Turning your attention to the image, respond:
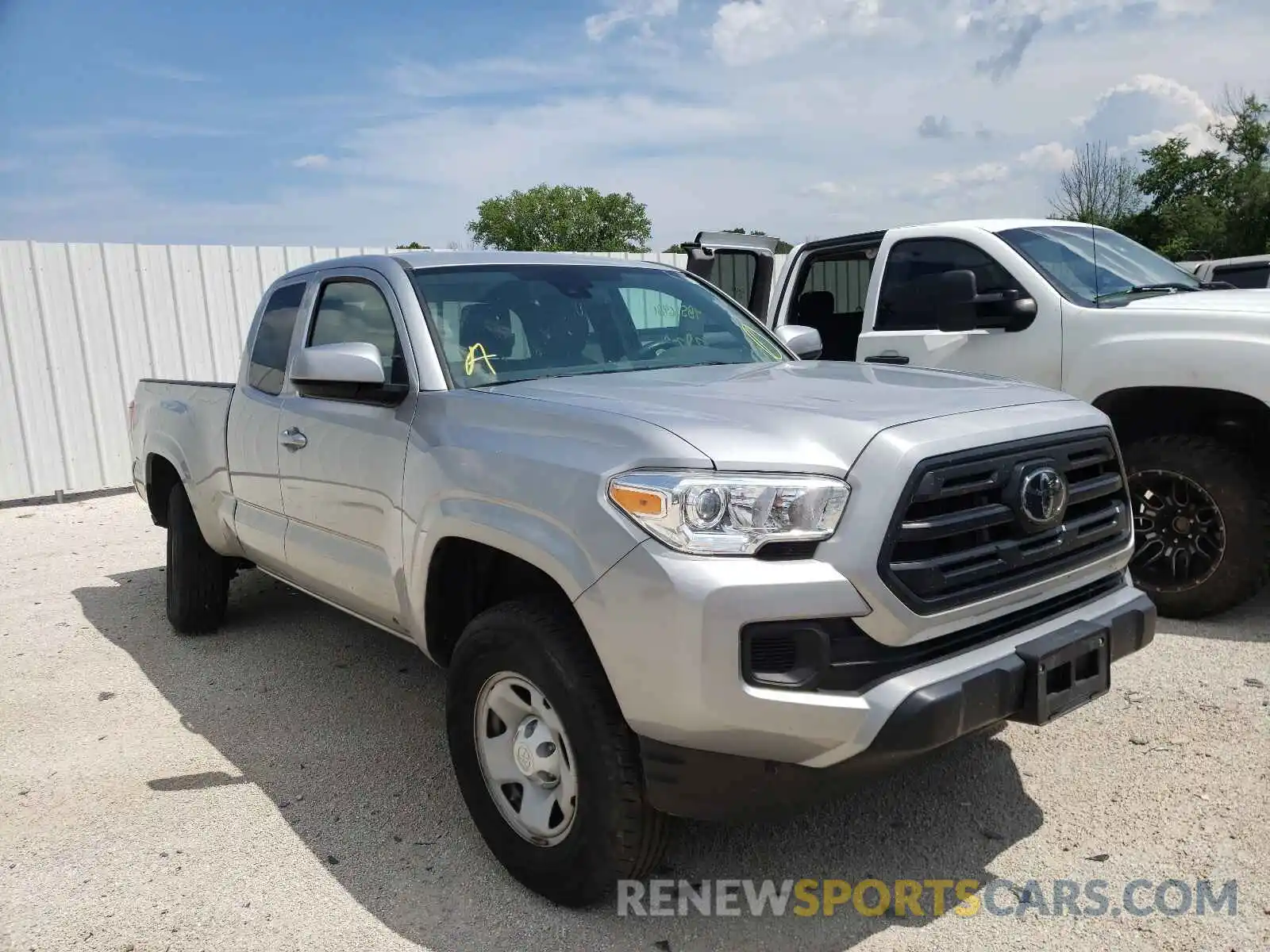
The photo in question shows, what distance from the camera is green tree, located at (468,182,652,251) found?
72.1m

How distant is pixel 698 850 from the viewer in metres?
3.00

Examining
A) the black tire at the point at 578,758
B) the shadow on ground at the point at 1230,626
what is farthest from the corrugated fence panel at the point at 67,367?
the shadow on ground at the point at 1230,626

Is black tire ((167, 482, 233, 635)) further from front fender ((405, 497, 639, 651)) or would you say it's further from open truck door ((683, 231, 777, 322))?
open truck door ((683, 231, 777, 322))

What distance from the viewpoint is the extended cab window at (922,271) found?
529 centimetres

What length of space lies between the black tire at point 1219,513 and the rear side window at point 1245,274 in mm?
6403

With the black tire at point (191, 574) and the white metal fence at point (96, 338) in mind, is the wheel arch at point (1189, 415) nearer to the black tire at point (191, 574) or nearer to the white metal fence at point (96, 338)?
the black tire at point (191, 574)

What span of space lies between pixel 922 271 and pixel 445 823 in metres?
4.01

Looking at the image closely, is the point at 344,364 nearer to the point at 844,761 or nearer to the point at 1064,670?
the point at 844,761

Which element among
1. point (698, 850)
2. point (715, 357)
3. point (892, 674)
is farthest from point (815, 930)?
point (715, 357)

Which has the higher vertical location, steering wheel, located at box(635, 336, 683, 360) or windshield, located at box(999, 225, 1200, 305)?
windshield, located at box(999, 225, 1200, 305)

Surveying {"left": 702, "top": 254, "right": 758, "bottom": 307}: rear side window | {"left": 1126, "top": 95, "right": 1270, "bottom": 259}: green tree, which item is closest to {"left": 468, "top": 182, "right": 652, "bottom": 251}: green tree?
{"left": 1126, "top": 95, "right": 1270, "bottom": 259}: green tree

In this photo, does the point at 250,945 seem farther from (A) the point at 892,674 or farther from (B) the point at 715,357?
(B) the point at 715,357

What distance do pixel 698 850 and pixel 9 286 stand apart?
912 cm

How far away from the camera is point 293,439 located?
3.91 metres
